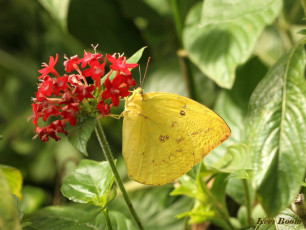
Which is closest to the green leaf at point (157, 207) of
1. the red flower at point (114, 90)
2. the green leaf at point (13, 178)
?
the green leaf at point (13, 178)

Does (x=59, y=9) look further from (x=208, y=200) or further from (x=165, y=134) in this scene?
(x=208, y=200)

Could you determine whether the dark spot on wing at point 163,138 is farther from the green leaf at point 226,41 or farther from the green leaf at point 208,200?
the green leaf at point 226,41

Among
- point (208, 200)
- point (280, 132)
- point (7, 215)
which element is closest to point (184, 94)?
point (208, 200)

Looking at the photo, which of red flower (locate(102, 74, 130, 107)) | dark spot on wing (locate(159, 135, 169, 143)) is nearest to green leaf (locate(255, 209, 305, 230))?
dark spot on wing (locate(159, 135, 169, 143))

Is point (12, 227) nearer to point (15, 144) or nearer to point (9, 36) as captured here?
point (15, 144)

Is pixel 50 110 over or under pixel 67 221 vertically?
over

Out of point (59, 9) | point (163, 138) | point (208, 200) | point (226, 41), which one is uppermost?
point (59, 9)

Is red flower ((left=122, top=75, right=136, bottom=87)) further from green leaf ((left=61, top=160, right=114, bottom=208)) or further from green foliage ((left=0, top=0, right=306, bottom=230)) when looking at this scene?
green leaf ((left=61, top=160, right=114, bottom=208))

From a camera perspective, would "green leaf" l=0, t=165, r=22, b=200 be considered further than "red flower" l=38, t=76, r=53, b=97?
Yes
